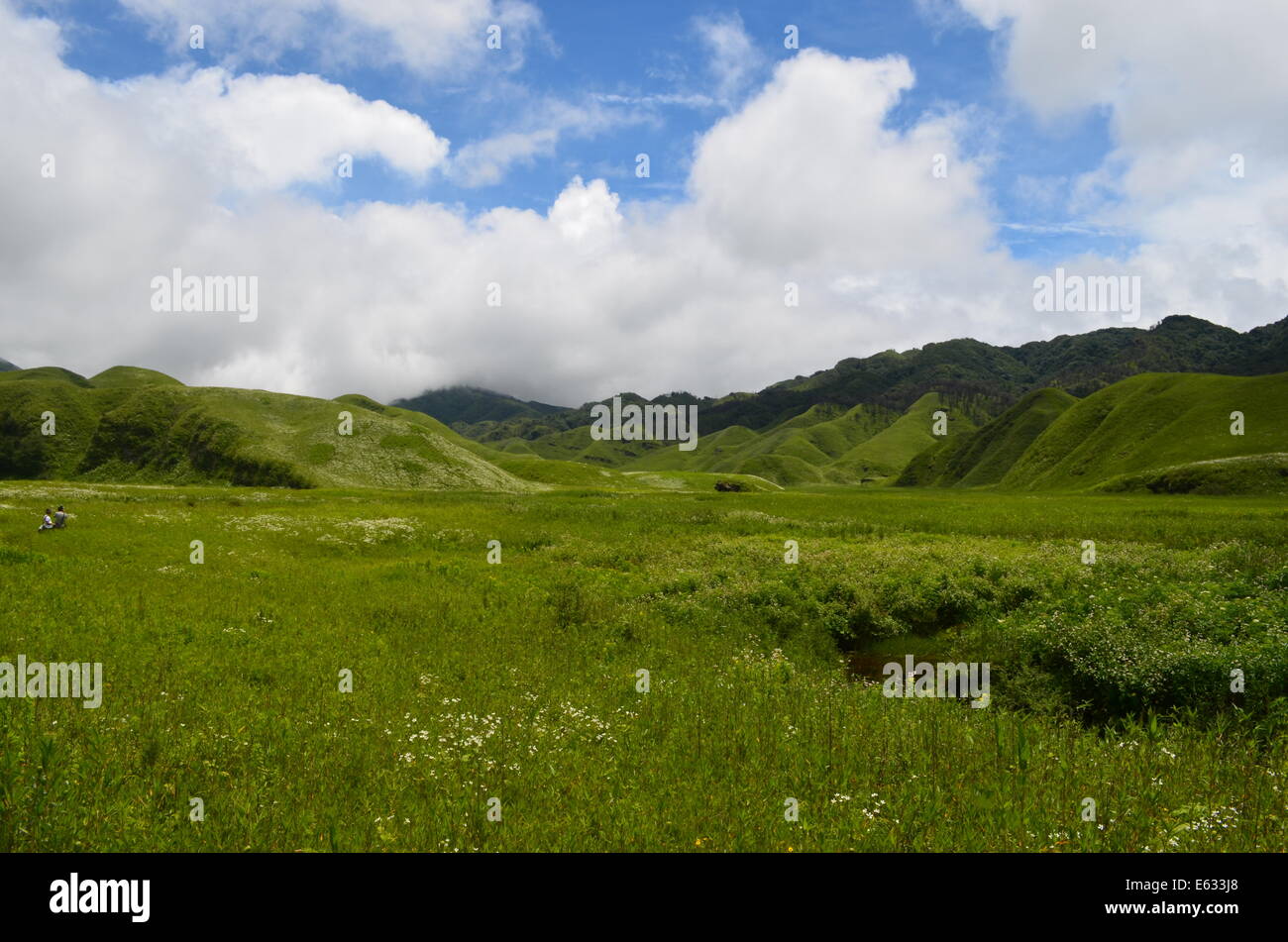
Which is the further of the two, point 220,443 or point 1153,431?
point 1153,431

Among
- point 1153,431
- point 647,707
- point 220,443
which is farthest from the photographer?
point 1153,431

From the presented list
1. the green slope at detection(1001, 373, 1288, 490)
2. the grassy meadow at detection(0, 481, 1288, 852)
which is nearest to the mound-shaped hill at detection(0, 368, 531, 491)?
the grassy meadow at detection(0, 481, 1288, 852)

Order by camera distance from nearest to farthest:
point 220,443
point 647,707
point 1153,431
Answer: point 647,707, point 220,443, point 1153,431

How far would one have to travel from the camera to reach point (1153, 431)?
140000 mm

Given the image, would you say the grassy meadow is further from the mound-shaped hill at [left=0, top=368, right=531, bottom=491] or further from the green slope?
the mound-shaped hill at [left=0, top=368, right=531, bottom=491]

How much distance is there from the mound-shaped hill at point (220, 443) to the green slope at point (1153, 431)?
444 ft

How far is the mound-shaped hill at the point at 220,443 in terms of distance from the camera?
122625mm

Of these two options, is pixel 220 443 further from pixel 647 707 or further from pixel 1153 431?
pixel 1153 431

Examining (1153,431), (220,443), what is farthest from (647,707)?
(1153,431)

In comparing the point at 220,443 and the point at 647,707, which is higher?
the point at 220,443

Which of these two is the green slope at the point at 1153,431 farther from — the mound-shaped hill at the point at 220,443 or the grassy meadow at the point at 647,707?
the mound-shaped hill at the point at 220,443

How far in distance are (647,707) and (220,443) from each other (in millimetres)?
149483

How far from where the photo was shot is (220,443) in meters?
128
